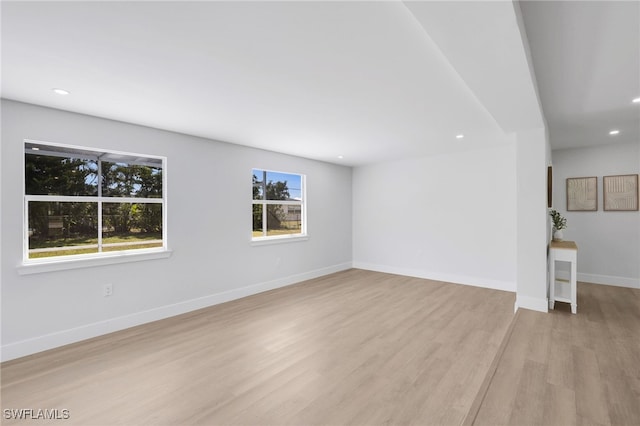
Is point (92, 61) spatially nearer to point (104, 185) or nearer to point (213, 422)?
point (104, 185)

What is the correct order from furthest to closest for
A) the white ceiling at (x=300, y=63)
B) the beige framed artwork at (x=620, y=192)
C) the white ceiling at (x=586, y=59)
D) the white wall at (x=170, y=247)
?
the beige framed artwork at (x=620, y=192) → the white wall at (x=170, y=247) → the white ceiling at (x=586, y=59) → the white ceiling at (x=300, y=63)

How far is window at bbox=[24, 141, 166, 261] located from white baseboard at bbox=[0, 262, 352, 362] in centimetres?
78

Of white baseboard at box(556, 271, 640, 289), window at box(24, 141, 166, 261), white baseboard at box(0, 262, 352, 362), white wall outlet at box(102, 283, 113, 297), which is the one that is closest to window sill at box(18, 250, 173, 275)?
window at box(24, 141, 166, 261)

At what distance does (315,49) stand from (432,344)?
2847 millimetres

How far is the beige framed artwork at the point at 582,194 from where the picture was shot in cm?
482

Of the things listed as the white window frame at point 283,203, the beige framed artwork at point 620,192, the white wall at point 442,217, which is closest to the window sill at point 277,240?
the white window frame at point 283,203

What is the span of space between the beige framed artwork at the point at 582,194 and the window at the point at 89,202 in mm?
6818

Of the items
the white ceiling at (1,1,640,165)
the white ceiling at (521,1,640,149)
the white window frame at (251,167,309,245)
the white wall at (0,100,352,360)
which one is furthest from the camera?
the white window frame at (251,167,309,245)

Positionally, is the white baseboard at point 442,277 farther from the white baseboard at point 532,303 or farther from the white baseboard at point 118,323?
the white baseboard at point 118,323

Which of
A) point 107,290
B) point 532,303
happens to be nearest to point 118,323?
point 107,290

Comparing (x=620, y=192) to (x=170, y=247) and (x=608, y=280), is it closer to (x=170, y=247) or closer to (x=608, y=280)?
(x=608, y=280)

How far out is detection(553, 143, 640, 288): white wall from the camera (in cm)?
455

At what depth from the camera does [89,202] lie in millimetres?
3100

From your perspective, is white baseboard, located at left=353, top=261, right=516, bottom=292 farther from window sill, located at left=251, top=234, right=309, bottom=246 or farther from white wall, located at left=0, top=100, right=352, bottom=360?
window sill, located at left=251, top=234, right=309, bottom=246
